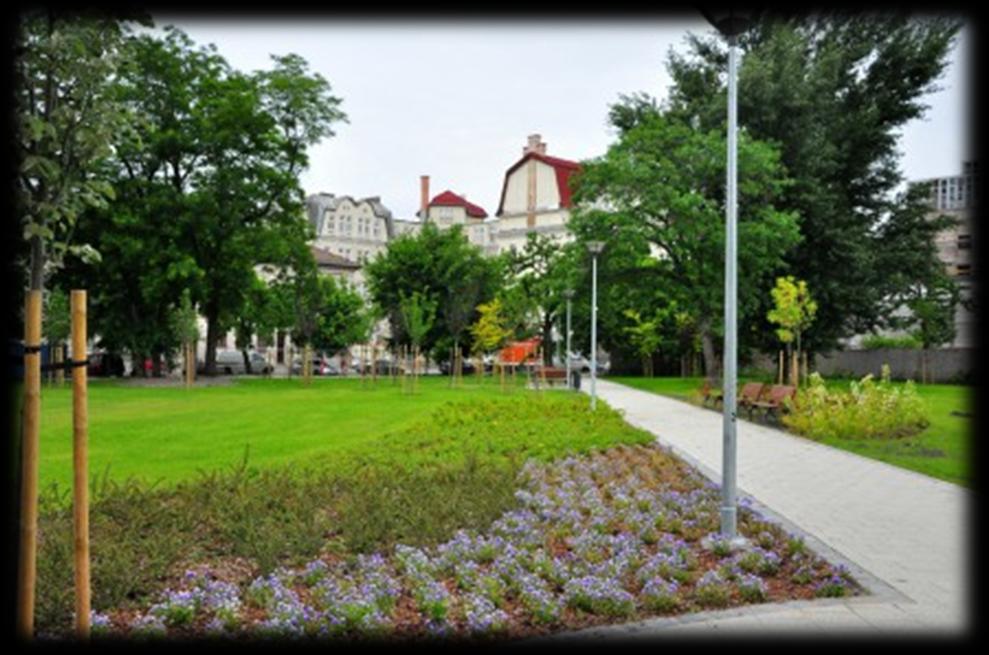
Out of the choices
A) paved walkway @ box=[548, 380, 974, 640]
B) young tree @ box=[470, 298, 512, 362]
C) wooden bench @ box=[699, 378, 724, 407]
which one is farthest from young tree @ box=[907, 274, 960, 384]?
paved walkway @ box=[548, 380, 974, 640]

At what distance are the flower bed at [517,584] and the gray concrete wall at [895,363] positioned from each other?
33.8m

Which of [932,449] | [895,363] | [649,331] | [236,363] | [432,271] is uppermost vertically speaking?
[432,271]

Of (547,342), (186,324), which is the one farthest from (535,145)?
(186,324)

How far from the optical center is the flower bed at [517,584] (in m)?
4.75

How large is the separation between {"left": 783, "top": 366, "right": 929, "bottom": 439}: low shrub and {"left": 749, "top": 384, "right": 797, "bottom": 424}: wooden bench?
1.01 meters

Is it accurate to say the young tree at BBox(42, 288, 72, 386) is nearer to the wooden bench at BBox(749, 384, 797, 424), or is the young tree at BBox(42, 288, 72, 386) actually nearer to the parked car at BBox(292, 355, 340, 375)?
the parked car at BBox(292, 355, 340, 375)

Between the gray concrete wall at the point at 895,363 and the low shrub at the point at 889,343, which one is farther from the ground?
the low shrub at the point at 889,343

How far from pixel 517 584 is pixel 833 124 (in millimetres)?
35943

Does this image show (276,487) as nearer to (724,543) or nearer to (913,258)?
(724,543)

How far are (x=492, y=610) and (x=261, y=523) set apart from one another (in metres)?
2.58

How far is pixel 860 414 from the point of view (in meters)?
16.4

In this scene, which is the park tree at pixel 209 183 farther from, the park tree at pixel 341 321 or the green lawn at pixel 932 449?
the green lawn at pixel 932 449

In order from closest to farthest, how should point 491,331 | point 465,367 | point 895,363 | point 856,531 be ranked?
point 856,531 → point 491,331 → point 895,363 → point 465,367

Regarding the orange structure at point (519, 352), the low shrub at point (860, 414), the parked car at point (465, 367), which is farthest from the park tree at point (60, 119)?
the parked car at point (465, 367)
